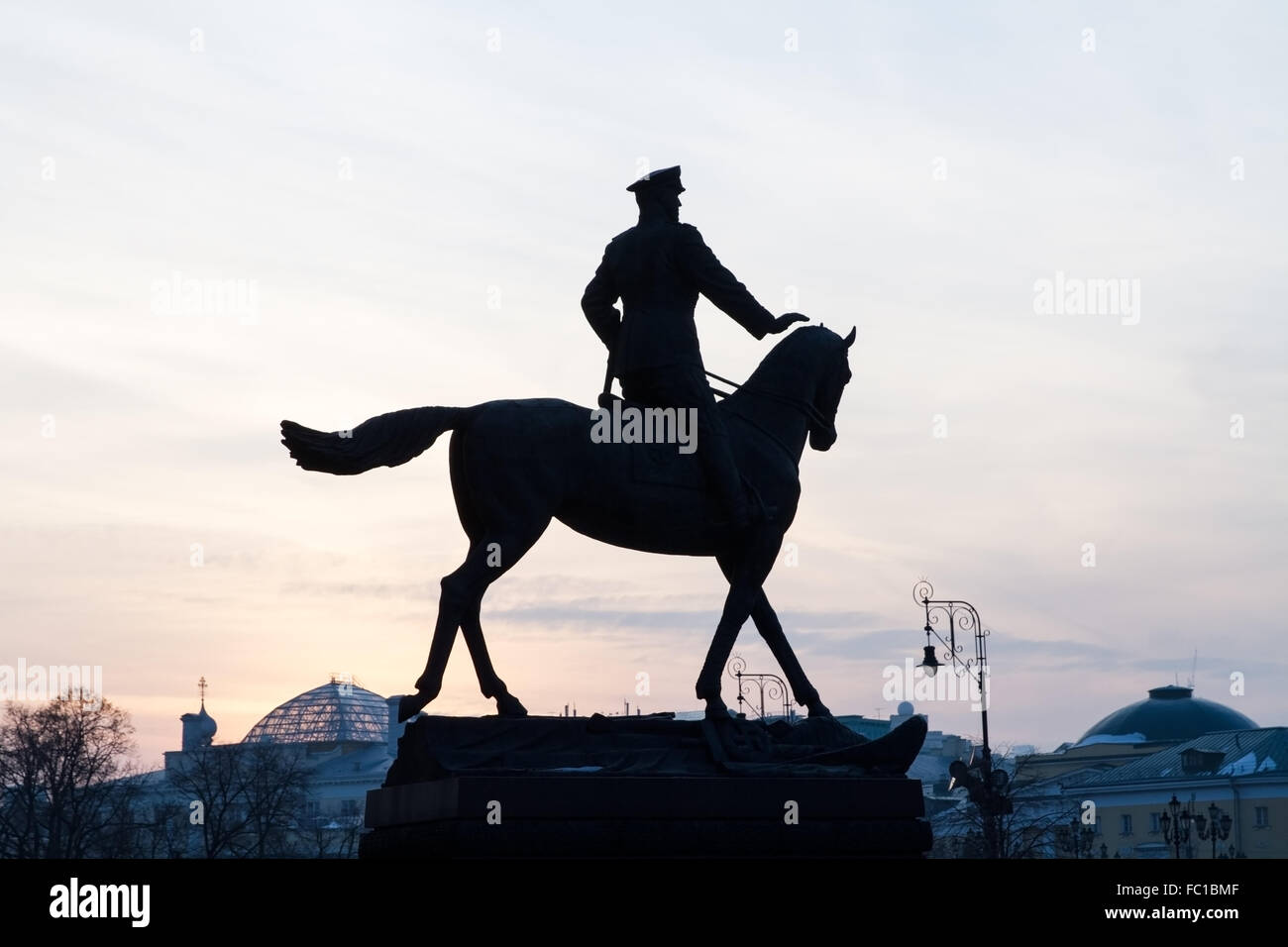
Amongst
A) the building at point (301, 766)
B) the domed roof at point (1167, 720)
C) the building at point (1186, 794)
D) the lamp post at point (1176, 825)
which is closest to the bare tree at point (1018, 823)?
the building at point (1186, 794)

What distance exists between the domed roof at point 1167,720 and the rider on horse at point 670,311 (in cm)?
9099

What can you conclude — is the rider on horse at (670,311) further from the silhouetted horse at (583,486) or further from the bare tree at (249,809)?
the bare tree at (249,809)

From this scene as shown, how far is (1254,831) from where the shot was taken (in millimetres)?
72125

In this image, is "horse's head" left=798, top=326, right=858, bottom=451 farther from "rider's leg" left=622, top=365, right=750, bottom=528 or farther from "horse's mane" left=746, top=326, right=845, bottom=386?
"rider's leg" left=622, top=365, right=750, bottom=528

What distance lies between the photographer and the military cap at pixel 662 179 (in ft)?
49.7

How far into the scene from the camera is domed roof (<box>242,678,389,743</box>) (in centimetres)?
14138

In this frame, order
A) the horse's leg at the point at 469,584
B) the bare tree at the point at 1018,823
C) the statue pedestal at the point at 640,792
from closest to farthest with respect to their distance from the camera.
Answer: the statue pedestal at the point at 640,792
the horse's leg at the point at 469,584
the bare tree at the point at 1018,823

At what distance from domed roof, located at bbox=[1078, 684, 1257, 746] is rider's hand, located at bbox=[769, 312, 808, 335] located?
90.5 meters

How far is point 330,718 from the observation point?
142625 mm
